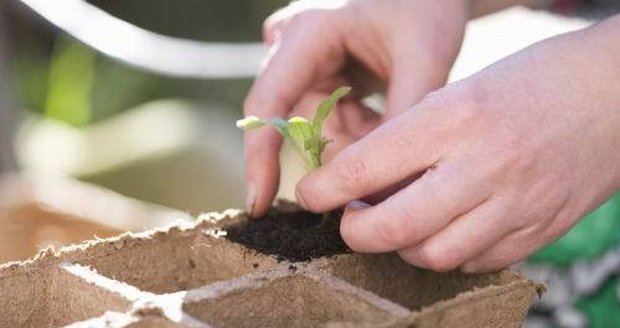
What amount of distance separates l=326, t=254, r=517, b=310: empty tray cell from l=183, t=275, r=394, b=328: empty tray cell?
0.13 feet

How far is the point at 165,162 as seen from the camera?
2.64 metres

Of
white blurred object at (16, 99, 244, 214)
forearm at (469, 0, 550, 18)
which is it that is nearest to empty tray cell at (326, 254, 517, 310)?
forearm at (469, 0, 550, 18)

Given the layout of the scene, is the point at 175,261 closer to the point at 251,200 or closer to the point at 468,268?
the point at 251,200

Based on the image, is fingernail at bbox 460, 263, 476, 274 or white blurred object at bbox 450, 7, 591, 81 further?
white blurred object at bbox 450, 7, 591, 81

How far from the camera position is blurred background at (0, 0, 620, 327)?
1.74 m

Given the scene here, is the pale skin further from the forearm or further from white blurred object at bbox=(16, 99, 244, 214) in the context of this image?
white blurred object at bbox=(16, 99, 244, 214)

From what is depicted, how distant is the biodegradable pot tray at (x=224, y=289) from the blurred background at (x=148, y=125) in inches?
19.3

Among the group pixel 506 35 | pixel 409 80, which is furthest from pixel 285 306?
pixel 506 35

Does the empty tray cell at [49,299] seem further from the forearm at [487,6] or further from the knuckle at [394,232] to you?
the forearm at [487,6]

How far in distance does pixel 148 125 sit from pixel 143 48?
11.0 inches

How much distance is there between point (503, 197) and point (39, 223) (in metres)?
0.93

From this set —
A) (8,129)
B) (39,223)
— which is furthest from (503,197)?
(8,129)

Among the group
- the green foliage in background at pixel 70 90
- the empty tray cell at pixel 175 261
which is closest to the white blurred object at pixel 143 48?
the green foliage in background at pixel 70 90

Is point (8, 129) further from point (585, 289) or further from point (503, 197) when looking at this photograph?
point (503, 197)
